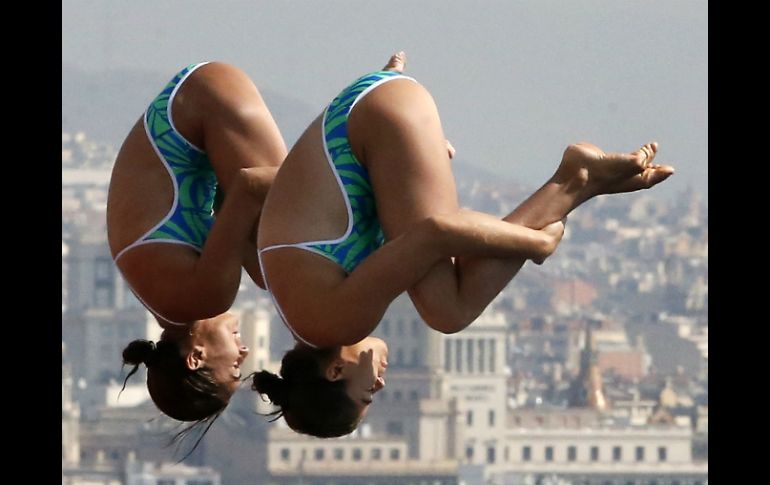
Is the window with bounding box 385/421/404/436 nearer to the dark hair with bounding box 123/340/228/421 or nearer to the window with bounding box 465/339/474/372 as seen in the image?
the window with bounding box 465/339/474/372

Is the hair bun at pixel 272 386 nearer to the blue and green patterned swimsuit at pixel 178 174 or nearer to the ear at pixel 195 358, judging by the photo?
the ear at pixel 195 358

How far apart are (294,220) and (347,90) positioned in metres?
0.30

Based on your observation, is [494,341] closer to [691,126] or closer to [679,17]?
[691,126]

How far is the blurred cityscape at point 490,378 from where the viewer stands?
47.1 metres

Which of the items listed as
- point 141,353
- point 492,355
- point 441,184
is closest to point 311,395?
point 141,353

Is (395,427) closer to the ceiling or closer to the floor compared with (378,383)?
closer to the floor

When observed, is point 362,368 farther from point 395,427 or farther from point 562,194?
point 395,427

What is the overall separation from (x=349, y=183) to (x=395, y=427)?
44.0 metres

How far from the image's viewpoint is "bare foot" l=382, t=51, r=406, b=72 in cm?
455

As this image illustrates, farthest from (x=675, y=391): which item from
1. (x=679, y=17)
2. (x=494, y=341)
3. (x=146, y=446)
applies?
(x=679, y=17)

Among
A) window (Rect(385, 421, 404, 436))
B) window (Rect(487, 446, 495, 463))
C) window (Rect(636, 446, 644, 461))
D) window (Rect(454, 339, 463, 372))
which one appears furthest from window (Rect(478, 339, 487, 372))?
window (Rect(636, 446, 644, 461))

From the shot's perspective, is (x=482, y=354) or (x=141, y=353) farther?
(x=482, y=354)

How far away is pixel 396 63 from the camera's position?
458 cm

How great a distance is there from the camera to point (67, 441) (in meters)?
47.5
